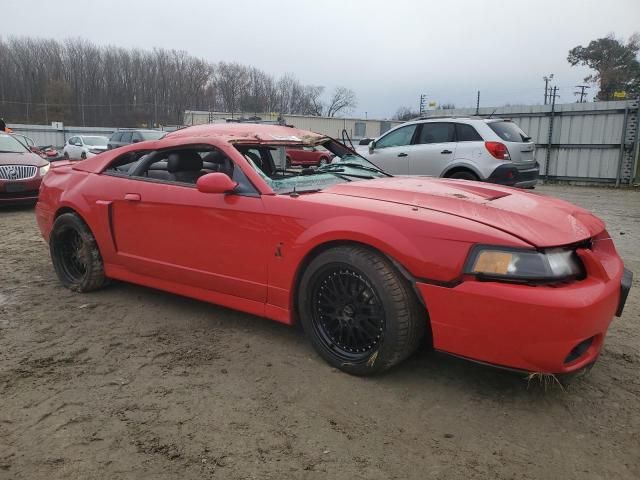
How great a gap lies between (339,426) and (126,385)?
1.22 meters

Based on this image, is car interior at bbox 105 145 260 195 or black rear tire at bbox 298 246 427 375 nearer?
black rear tire at bbox 298 246 427 375

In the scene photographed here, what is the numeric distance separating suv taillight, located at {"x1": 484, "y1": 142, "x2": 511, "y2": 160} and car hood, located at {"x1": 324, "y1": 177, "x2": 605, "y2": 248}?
4426 millimetres

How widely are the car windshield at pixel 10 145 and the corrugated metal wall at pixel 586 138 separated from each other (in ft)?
46.2

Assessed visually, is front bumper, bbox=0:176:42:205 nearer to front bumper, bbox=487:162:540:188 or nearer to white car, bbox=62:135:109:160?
front bumper, bbox=487:162:540:188

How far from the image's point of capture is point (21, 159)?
9.12m

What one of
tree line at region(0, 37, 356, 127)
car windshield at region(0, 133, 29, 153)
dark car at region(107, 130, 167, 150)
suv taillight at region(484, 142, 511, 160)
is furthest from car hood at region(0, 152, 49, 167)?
tree line at region(0, 37, 356, 127)

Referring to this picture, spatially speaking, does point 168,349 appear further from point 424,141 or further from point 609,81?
point 609,81

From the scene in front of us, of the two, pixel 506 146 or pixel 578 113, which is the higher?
pixel 578 113

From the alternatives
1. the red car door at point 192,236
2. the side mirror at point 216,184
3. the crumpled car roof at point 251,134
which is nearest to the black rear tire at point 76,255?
the red car door at point 192,236

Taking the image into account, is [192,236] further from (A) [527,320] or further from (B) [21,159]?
(B) [21,159]

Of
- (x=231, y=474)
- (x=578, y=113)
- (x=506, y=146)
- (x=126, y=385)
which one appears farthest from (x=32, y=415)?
(x=578, y=113)

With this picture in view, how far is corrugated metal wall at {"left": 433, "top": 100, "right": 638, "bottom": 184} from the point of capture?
563 inches

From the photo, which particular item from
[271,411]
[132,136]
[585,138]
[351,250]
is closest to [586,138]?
[585,138]

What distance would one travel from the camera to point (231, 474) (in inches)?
80.7
